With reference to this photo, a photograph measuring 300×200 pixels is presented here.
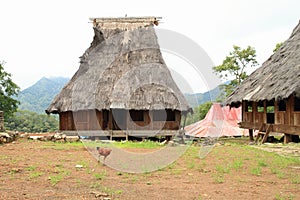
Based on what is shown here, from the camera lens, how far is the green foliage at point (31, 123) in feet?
113

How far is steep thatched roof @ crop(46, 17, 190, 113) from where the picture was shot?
1858 centimetres

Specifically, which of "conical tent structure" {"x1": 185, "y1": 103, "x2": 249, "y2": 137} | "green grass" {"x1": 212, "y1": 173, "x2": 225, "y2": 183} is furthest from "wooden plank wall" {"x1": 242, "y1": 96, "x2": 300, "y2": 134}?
"green grass" {"x1": 212, "y1": 173, "x2": 225, "y2": 183}

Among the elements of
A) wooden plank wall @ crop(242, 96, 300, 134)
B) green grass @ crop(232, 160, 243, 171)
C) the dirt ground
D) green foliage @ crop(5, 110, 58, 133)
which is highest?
wooden plank wall @ crop(242, 96, 300, 134)

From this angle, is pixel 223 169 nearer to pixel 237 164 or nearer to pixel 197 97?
pixel 237 164

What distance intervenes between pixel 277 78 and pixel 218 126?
10621 mm

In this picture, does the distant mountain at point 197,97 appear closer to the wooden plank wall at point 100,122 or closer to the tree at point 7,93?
the wooden plank wall at point 100,122

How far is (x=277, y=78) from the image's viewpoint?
14.0 m

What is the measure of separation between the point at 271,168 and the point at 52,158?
5.83m

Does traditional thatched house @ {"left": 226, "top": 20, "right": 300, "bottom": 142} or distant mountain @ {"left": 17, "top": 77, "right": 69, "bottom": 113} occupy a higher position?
distant mountain @ {"left": 17, "top": 77, "right": 69, "bottom": 113}

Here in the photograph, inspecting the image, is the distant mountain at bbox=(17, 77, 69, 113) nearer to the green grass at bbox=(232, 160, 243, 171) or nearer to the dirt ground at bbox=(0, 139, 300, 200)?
the dirt ground at bbox=(0, 139, 300, 200)

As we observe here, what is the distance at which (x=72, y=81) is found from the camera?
2078 centimetres

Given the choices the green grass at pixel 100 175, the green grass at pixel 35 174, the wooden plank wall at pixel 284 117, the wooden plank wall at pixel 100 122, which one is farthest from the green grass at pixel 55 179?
the wooden plank wall at pixel 100 122

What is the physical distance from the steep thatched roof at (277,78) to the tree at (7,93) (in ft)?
65.3

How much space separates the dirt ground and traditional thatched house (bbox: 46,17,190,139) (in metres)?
8.77
